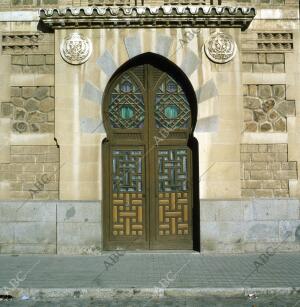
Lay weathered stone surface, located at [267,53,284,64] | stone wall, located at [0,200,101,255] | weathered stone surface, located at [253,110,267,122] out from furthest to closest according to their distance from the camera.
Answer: weathered stone surface, located at [267,53,284,64] < weathered stone surface, located at [253,110,267,122] < stone wall, located at [0,200,101,255]

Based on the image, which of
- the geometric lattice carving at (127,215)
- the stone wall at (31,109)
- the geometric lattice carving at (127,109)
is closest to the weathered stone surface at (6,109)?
the stone wall at (31,109)

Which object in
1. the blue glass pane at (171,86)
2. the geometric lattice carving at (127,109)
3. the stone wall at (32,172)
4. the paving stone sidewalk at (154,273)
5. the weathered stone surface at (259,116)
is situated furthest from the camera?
the blue glass pane at (171,86)

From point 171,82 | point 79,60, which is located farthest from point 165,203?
point 79,60

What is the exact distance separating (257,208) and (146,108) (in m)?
3.24

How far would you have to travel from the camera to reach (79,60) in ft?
33.3

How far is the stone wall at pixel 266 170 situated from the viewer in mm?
10102

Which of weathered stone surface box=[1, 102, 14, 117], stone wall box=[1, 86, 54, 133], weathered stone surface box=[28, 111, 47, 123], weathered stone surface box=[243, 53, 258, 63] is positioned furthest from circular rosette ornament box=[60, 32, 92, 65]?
weathered stone surface box=[243, 53, 258, 63]

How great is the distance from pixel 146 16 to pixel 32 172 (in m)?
4.11

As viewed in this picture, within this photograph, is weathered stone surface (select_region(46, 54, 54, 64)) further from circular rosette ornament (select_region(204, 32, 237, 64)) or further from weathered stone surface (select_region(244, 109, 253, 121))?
weathered stone surface (select_region(244, 109, 253, 121))

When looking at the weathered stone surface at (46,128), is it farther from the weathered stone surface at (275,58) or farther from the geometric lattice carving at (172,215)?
the weathered stone surface at (275,58)

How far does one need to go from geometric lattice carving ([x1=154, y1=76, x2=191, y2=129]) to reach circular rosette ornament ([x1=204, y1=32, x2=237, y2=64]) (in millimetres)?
1026

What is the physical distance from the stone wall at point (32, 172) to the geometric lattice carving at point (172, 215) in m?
2.32

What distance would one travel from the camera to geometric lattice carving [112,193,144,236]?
1023 cm

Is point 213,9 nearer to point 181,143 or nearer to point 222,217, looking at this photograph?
point 181,143
